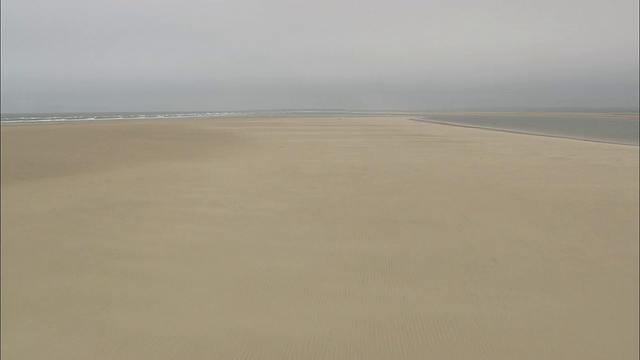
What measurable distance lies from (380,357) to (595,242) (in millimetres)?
4445

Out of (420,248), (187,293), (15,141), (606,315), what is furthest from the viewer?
(15,141)

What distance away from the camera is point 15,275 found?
15.0ft

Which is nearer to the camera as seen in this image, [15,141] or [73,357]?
[73,357]

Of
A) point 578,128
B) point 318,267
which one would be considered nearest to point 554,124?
point 578,128

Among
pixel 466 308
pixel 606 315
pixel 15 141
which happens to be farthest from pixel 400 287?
pixel 15 141

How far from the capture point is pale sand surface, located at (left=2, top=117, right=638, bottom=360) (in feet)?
11.2

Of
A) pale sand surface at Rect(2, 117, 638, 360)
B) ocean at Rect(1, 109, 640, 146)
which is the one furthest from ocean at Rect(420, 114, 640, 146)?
pale sand surface at Rect(2, 117, 638, 360)

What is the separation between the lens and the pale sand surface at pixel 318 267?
341 centimetres

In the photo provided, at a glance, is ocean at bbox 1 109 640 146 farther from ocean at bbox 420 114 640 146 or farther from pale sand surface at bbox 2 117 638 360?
pale sand surface at bbox 2 117 638 360

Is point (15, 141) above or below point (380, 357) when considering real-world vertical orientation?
above

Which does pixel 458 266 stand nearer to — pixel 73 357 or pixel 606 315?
pixel 606 315

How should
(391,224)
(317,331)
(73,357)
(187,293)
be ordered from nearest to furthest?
(73,357) < (317,331) < (187,293) < (391,224)

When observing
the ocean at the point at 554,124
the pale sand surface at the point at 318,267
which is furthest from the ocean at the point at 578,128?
the pale sand surface at the point at 318,267

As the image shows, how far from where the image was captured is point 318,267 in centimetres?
485
